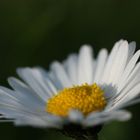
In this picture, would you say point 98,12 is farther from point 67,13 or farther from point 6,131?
point 6,131

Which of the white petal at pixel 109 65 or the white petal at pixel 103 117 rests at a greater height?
the white petal at pixel 109 65

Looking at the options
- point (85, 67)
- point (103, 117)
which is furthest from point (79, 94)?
point (85, 67)

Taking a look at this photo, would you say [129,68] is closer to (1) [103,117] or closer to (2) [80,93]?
(2) [80,93]

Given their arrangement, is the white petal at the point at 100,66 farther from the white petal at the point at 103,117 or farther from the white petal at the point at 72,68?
the white petal at the point at 103,117

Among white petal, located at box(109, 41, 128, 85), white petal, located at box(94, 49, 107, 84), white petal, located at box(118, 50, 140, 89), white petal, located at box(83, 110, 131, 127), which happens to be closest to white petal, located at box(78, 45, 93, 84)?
white petal, located at box(94, 49, 107, 84)

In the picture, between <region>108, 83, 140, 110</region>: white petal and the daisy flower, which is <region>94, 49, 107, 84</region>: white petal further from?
<region>108, 83, 140, 110</region>: white petal

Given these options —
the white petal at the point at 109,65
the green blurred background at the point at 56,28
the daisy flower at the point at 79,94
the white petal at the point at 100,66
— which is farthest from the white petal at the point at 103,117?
the green blurred background at the point at 56,28
